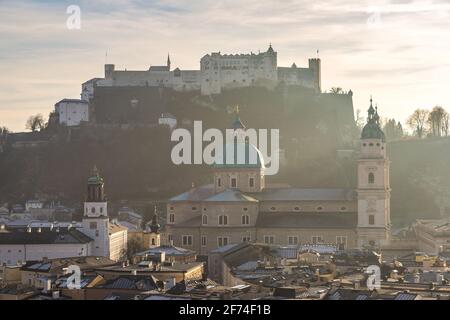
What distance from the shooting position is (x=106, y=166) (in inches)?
2928

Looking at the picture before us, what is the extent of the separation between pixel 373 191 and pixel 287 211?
4.24 metres

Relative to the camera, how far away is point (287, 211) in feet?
145

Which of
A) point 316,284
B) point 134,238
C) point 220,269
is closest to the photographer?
point 316,284

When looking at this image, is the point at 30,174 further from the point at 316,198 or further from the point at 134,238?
the point at 316,198

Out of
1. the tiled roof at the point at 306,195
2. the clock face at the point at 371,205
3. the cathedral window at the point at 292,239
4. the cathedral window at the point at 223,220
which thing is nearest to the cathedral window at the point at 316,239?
the cathedral window at the point at 292,239

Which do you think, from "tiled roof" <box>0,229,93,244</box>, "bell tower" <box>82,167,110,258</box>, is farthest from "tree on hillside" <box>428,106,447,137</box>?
"tiled roof" <box>0,229,93,244</box>

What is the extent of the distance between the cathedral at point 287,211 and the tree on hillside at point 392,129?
42.1m

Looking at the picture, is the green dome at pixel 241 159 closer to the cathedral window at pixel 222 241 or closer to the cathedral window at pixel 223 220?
the cathedral window at pixel 223 220

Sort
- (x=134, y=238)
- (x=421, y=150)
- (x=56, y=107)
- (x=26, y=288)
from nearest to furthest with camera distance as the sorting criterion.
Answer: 1. (x=26, y=288)
2. (x=134, y=238)
3. (x=421, y=150)
4. (x=56, y=107)

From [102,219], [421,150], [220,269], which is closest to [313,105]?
[421,150]

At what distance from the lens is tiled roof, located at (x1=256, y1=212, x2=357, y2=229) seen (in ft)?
140

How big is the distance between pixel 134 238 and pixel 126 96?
32.0m

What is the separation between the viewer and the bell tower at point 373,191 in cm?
4194

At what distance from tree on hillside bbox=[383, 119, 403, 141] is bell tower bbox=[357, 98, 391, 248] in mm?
43073
